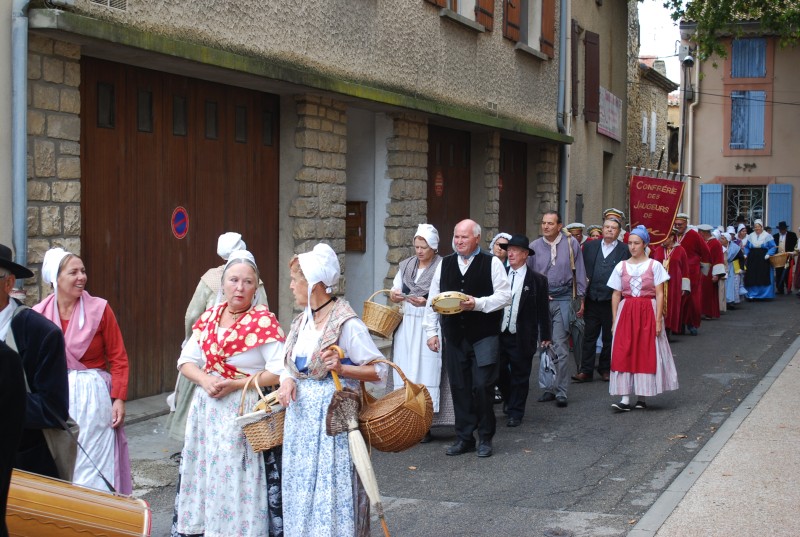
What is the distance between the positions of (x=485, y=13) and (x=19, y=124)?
969 cm

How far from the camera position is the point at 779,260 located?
25.1m

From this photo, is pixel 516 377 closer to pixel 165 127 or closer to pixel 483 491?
pixel 483 491

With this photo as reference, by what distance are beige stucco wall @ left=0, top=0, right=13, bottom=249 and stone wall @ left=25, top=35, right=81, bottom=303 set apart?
0.21 meters

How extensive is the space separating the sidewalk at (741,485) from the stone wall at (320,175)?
15.6 feet

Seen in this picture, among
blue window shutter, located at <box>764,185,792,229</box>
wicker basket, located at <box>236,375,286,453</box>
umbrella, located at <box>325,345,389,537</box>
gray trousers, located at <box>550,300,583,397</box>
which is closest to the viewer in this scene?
umbrella, located at <box>325,345,389,537</box>

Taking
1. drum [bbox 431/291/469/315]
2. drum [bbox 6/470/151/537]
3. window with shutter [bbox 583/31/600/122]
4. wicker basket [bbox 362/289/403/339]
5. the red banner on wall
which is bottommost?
drum [bbox 6/470/151/537]

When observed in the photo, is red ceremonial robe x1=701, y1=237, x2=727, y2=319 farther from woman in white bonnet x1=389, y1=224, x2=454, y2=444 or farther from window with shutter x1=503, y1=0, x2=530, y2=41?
woman in white bonnet x1=389, y1=224, x2=454, y2=444

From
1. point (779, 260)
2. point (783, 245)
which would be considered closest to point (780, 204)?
point (783, 245)

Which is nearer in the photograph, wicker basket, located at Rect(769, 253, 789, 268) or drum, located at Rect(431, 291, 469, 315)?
drum, located at Rect(431, 291, 469, 315)

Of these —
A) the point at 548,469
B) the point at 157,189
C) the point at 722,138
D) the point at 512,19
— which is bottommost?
the point at 548,469

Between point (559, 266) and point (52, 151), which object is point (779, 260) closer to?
point (559, 266)

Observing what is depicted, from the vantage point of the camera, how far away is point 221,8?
10023 millimetres

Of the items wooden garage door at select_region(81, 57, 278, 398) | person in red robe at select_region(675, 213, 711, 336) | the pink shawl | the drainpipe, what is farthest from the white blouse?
person in red robe at select_region(675, 213, 711, 336)

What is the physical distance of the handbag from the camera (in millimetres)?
10633
